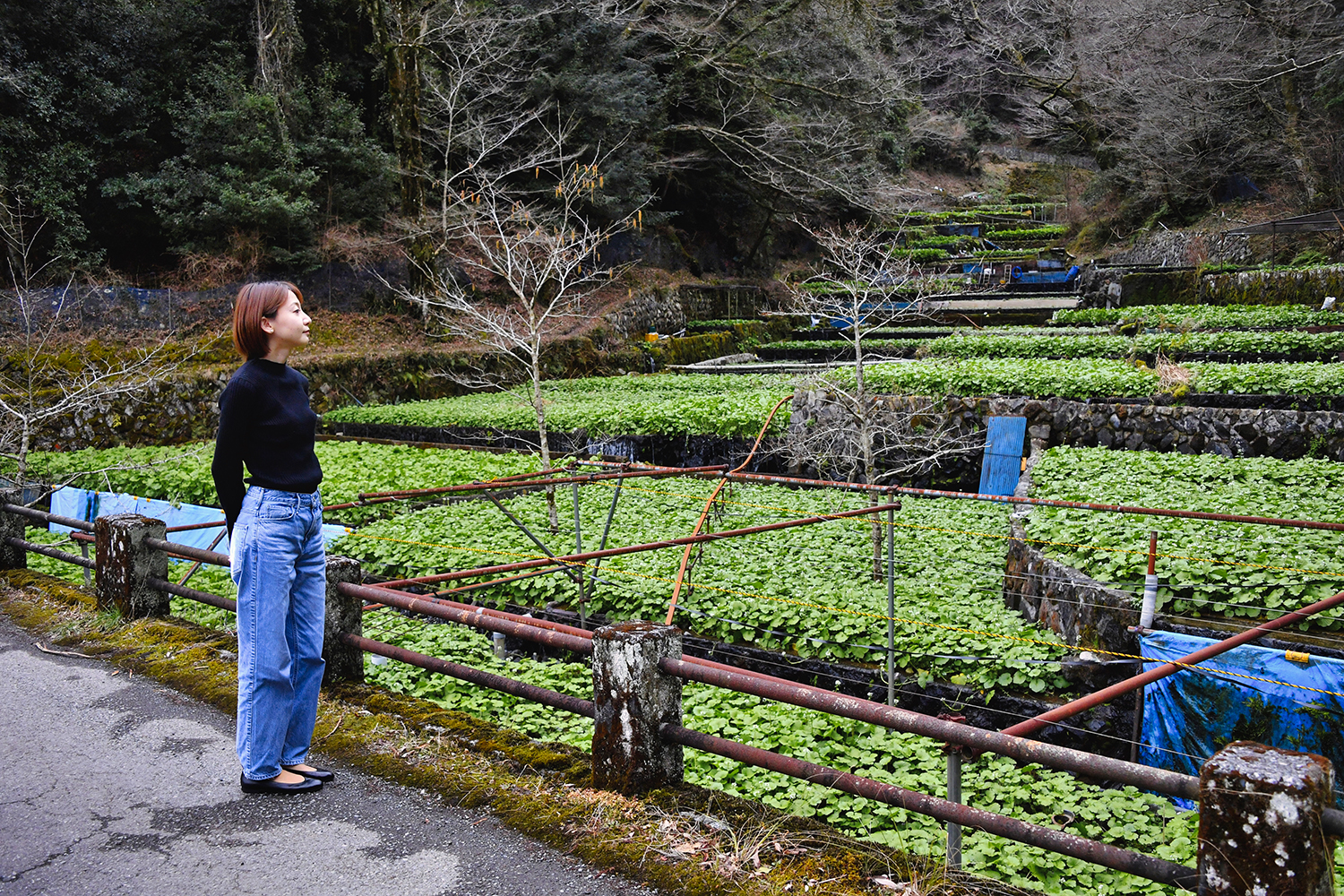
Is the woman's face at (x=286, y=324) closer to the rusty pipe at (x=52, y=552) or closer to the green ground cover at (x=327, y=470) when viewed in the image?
the rusty pipe at (x=52, y=552)

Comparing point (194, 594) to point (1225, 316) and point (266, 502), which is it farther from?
point (1225, 316)

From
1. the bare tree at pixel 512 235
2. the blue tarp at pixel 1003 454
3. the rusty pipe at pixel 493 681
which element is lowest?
the rusty pipe at pixel 493 681

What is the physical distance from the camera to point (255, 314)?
334cm

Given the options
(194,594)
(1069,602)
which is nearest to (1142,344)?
(1069,602)

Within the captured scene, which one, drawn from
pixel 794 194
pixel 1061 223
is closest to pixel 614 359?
pixel 794 194

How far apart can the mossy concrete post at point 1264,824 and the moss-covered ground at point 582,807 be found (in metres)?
0.75

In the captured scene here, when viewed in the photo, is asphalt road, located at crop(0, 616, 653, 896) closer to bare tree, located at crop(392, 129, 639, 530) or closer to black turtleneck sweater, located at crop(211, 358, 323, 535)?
black turtleneck sweater, located at crop(211, 358, 323, 535)

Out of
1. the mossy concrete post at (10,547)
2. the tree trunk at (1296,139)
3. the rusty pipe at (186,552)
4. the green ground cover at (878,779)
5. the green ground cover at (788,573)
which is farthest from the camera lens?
the tree trunk at (1296,139)

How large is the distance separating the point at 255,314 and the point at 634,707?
2.23 metres

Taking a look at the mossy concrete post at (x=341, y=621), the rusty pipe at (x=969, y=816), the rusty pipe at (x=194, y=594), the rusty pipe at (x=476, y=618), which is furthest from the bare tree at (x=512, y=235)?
the rusty pipe at (x=969, y=816)

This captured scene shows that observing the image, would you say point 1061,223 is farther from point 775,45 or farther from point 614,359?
point 614,359

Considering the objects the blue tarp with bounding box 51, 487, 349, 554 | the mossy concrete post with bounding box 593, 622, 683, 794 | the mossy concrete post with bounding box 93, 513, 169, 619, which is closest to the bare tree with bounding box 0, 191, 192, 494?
the blue tarp with bounding box 51, 487, 349, 554

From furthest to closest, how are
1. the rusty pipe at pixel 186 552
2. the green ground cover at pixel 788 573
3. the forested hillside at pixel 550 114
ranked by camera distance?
the forested hillside at pixel 550 114, the green ground cover at pixel 788 573, the rusty pipe at pixel 186 552

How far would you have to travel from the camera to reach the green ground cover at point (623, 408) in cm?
1456
